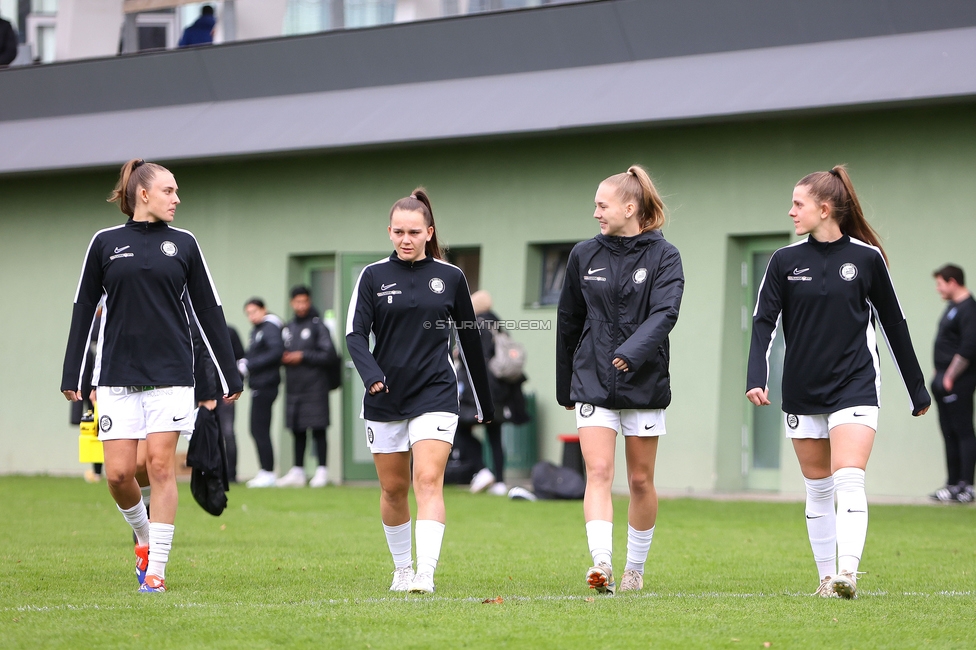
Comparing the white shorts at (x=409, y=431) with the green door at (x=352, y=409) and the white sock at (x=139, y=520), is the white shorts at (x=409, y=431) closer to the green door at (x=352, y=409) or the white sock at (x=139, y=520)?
the white sock at (x=139, y=520)

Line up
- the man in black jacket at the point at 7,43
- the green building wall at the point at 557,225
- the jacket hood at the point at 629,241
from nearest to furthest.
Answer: the jacket hood at the point at 629,241
the green building wall at the point at 557,225
the man in black jacket at the point at 7,43

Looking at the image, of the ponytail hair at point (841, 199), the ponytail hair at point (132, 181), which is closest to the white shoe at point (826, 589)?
the ponytail hair at point (841, 199)

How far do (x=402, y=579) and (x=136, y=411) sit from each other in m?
1.59

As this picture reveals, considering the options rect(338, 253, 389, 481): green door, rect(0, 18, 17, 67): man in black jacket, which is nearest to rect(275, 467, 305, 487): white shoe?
rect(338, 253, 389, 481): green door

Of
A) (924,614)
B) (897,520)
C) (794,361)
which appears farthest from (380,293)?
(897,520)

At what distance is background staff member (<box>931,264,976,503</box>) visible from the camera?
43.0 ft

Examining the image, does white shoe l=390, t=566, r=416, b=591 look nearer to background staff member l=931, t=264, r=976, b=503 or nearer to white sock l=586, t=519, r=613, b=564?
white sock l=586, t=519, r=613, b=564

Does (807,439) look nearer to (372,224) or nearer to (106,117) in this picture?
(372,224)

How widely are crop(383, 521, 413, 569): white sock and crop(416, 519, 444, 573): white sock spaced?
238 mm

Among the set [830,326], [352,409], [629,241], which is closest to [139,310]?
[629,241]

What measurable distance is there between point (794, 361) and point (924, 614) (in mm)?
1323

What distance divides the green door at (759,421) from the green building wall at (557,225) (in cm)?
12

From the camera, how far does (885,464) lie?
1436cm

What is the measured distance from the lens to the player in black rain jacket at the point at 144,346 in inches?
275
